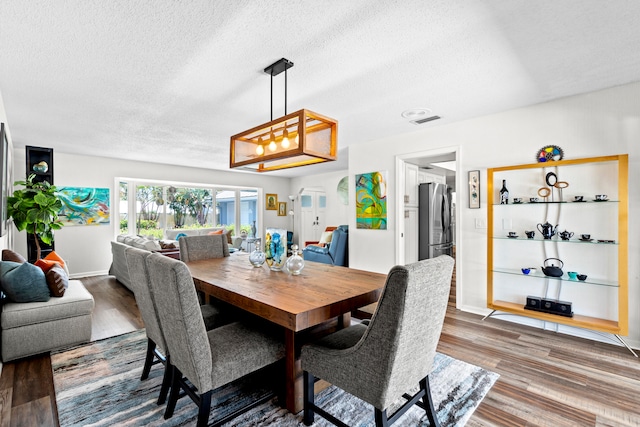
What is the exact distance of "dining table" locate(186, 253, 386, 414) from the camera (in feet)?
4.76

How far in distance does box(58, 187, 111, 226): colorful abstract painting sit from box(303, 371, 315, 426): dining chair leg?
605 centimetres

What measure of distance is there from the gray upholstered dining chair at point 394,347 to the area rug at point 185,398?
0.39 meters

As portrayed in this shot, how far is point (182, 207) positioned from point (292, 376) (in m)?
6.47

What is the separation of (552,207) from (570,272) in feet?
2.11

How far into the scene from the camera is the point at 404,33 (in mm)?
1904

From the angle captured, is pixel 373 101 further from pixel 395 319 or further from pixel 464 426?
pixel 464 426

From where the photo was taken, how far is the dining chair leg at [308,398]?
1638 millimetres

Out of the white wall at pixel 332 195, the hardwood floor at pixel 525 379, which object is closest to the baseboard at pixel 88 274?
the hardwood floor at pixel 525 379

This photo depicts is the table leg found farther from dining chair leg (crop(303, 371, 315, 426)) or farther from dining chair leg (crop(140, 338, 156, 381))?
dining chair leg (crop(140, 338, 156, 381))

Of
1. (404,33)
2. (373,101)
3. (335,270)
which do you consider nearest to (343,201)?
(373,101)

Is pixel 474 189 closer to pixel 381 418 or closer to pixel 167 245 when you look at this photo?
pixel 381 418

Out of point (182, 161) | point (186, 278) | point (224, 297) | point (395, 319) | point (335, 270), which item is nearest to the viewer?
point (395, 319)

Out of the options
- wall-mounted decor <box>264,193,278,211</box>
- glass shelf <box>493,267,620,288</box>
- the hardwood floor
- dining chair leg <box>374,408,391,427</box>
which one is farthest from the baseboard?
glass shelf <box>493,267,620,288</box>

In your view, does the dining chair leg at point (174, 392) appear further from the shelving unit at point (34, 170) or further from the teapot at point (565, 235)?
the shelving unit at point (34, 170)
